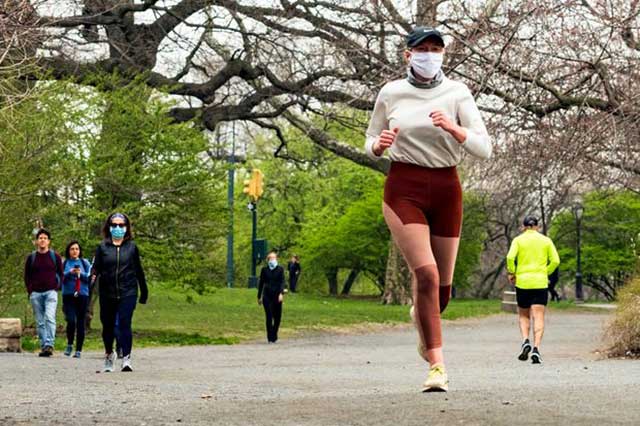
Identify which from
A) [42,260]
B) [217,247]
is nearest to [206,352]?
[42,260]

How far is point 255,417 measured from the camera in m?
8.20

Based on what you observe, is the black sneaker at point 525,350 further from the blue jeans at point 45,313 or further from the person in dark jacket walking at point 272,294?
the person in dark jacket walking at point 272,294

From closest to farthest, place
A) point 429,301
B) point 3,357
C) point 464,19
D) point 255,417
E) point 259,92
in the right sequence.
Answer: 1. point 255,417
2. point 429,301
3. point 3,357
4. point 464,19
5. point 259,92

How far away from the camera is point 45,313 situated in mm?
19219

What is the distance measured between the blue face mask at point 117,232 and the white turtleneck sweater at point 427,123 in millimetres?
6505

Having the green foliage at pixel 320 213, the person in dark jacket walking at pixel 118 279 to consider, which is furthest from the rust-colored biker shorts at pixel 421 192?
Answer: the green foliage at pixel 320 213

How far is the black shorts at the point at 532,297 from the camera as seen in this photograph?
17.5m

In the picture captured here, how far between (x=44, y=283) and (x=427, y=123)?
11.4 m

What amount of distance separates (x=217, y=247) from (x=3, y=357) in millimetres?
8449

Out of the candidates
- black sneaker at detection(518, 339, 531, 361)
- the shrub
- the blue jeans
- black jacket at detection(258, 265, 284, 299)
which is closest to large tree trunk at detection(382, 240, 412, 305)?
black jacket at detection(258, 265, 284, 299)

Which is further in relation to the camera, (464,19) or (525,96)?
(464,19)

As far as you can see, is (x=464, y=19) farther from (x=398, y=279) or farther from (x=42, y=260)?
(x=398, y=279)

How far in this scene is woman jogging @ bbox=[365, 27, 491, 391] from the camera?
8.70 meters

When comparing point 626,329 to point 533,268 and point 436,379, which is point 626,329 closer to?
point 533,268
